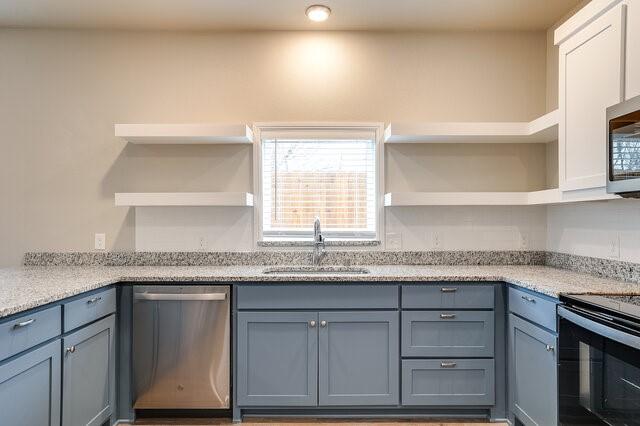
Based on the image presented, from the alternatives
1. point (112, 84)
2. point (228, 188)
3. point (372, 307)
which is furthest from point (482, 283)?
point (112, 84)

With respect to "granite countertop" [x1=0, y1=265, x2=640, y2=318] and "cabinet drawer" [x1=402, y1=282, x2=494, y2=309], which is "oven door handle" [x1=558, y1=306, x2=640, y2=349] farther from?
"cabinet drawer" [x1=402, y1=282, x2=494, y2=309]

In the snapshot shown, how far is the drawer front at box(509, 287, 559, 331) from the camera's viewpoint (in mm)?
1867

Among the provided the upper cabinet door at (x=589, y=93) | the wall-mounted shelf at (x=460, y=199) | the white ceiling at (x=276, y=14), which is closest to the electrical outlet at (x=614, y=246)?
the upper cabinet door at (x=589, y=93)

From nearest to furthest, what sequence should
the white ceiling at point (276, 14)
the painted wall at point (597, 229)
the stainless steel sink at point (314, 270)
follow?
the painted wall at point (597, 229), the white ceiling at point (276, 14), the stainless steel sink at point (314, 270)

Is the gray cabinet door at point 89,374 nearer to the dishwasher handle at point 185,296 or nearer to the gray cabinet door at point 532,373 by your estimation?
the dishwasher handle at point 185,296

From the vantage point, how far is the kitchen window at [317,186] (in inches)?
114

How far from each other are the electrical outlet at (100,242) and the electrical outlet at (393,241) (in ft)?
6.67

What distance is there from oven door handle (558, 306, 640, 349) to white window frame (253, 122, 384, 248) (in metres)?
1.31

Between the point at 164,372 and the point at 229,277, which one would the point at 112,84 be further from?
the point at 164,372

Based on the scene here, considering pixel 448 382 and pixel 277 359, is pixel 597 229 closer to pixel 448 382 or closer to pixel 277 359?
pixel 448 382

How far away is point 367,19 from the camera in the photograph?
2.72 m

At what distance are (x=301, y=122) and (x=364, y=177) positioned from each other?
605 mm

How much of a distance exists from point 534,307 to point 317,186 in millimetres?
1581

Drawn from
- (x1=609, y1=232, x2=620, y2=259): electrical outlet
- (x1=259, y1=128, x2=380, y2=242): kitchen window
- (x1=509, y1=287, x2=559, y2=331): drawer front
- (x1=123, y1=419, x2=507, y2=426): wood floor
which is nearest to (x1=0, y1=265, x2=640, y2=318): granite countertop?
(x1=509, y1=287, x2=559, y2=331): drawer front
